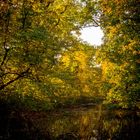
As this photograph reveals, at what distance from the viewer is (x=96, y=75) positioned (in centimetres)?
5538

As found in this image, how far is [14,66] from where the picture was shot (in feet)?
52.7

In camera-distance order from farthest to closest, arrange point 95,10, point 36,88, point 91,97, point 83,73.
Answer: point 91,97 → point 83,73 → point 95,10 → point 36,88

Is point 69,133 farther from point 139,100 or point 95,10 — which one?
point 95,10

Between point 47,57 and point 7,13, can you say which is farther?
point 47,57

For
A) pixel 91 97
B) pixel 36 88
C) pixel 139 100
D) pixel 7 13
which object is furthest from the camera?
pixel 91 97

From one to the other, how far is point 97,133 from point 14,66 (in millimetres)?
6007

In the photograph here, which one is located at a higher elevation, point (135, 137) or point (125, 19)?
point (125, 19)

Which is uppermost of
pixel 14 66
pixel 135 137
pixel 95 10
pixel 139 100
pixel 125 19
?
pixel 95 10

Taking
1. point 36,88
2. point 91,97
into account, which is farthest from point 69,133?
point 91,97

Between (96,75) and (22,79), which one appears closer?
(22,79)

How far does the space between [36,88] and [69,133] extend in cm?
344

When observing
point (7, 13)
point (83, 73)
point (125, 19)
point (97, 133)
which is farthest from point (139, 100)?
point (83, 73)

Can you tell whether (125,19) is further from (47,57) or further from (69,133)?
(69,133)

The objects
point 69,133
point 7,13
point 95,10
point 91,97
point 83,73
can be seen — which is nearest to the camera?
point 7,13
